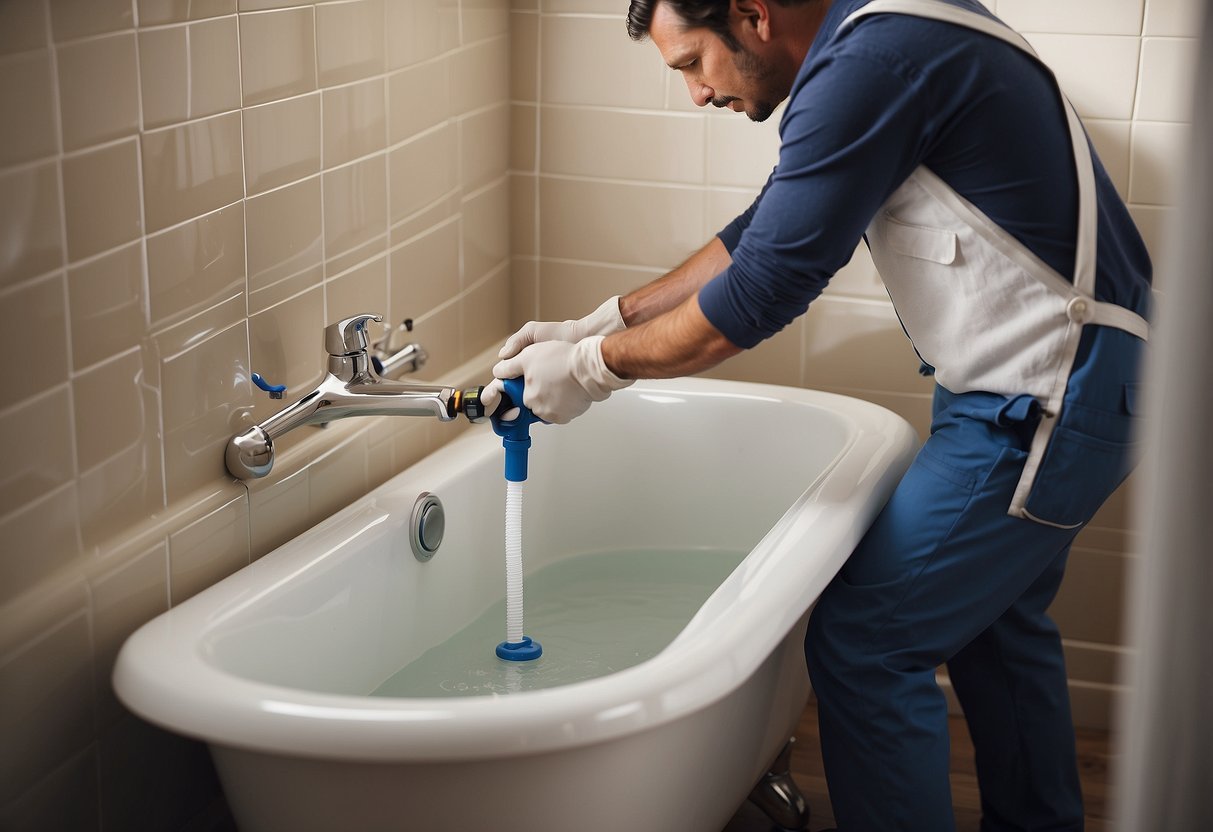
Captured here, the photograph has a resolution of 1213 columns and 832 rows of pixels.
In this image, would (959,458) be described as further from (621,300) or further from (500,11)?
(500,11)

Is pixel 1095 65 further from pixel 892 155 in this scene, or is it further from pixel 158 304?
pixel 158 304

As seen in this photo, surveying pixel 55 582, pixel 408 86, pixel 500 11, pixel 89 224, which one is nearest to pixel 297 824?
pixel 55 582

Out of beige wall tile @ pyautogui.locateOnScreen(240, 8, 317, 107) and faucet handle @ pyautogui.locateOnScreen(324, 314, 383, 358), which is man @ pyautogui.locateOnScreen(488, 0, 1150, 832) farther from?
beige wall tile @ pyautogui.locateOnScreen(240, 8, 317, 107)

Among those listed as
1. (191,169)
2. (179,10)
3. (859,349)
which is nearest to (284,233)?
(191,169)

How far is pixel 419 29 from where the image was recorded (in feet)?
7.27

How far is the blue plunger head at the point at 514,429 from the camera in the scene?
1.80 meters

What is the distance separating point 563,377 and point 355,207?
1.77 feet

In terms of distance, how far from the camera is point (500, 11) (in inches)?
101

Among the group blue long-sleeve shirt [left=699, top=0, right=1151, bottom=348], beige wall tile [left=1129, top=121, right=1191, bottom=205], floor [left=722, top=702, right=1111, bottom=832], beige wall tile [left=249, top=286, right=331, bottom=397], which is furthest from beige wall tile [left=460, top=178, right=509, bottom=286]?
beige wall tile [left=1129, top=121, right=1191, bottom=205]

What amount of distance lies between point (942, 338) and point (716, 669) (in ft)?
1.99

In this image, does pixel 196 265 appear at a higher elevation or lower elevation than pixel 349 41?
lower

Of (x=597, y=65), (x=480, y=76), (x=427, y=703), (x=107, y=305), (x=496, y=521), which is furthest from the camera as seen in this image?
(x=597, y=65)

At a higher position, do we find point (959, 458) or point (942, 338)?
point (942, 338)

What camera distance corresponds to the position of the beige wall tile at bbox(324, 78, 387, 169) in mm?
1953
